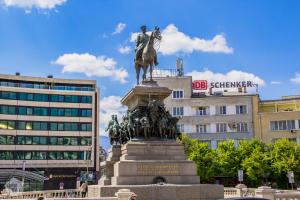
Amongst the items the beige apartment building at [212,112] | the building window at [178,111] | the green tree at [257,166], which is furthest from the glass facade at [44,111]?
the green tree at [257,166]

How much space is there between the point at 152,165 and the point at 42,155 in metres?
64.3

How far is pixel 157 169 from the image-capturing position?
25.8 meters

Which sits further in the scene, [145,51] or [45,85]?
[45,85]

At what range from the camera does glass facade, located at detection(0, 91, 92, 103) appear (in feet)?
285

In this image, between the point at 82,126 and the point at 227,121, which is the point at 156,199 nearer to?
the point at 227,121

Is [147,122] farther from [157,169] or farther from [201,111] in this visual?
[201,111]

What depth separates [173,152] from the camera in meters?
26.9

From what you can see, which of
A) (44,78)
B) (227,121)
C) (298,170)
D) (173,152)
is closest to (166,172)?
(173,152)

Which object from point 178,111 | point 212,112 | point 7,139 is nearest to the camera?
point 212,112

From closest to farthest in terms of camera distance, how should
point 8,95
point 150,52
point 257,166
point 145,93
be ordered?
point 145,93 < point 150,52 < point 257,166 < point 8,95

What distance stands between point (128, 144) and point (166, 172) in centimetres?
255

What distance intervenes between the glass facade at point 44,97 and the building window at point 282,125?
3583cm

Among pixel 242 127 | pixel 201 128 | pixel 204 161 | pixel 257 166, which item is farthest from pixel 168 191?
pixel 201 128

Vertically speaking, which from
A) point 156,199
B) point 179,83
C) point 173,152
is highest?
point 179,83
